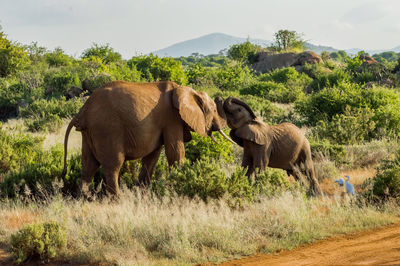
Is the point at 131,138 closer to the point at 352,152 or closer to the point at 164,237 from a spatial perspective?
the point at 164,237

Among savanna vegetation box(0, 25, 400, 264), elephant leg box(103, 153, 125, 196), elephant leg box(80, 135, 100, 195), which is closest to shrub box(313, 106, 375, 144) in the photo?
savanna vegetation box(0, 25, 400, 264)

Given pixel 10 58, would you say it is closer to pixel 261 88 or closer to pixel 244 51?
pixel 261 88

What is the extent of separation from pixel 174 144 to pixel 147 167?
955 mm

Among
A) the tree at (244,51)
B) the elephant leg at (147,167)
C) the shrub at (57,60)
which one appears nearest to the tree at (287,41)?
the tree at (244,51)

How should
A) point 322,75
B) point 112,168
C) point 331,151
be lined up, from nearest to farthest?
point 112,168 → point 331,151 → point 322,75

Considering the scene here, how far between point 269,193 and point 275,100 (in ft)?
58.1

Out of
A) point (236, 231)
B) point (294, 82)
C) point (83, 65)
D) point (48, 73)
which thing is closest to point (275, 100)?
point (294, 82)

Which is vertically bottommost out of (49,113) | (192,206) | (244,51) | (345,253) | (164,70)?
(345,253)

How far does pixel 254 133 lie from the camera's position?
25.7 ft

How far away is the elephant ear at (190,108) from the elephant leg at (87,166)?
1.71 metres

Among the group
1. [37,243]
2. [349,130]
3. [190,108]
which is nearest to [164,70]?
[349,130]

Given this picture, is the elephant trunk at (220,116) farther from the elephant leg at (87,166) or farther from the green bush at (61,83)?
the green bush at (61,83)

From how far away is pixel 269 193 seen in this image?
24.3 ft

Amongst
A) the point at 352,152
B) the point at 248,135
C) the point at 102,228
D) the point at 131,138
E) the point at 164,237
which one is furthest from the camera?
the point at 352,152
